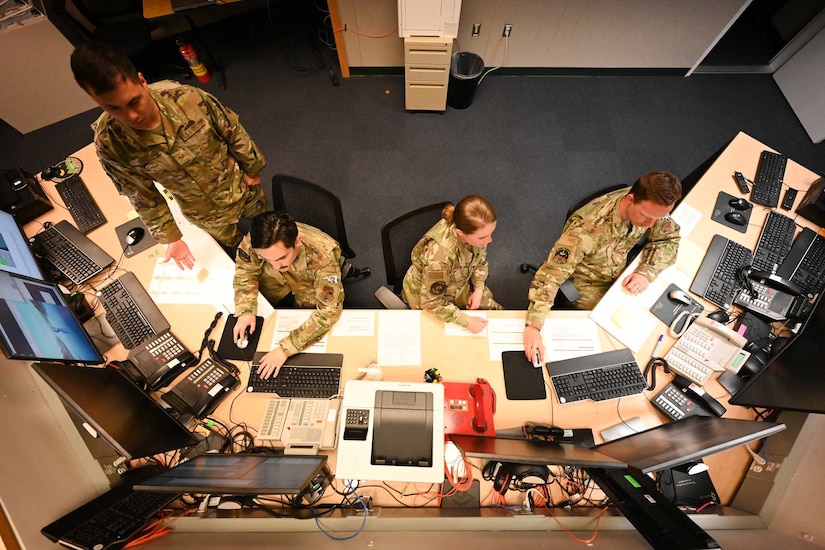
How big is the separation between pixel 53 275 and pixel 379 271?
5.65 feet

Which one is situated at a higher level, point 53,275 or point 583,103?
point 583,103

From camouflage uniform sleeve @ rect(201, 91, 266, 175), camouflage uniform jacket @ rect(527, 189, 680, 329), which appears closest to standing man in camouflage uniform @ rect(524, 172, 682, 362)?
camouflage uniform jacket @ rect(527, 189, 680, 329)

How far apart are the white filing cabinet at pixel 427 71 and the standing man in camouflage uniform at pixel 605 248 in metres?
1.74

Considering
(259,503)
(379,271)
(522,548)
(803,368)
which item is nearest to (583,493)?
(522,548)

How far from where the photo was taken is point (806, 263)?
2041 mm

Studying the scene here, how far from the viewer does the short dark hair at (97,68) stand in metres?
1.34

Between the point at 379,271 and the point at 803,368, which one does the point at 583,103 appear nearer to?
the point at 379,271

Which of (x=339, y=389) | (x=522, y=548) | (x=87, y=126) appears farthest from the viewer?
(x=87, y=126)

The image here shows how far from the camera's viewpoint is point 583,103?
3617mm

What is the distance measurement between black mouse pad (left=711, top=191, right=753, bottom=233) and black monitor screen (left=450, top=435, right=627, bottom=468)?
1.52 metres

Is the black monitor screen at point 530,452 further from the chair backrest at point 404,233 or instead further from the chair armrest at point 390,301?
the chair backrest at point 404,233

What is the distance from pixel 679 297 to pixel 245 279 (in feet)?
6.43

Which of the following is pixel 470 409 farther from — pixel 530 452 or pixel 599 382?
pixel 599 382

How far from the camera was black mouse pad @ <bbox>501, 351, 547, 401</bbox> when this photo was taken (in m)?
1.70
